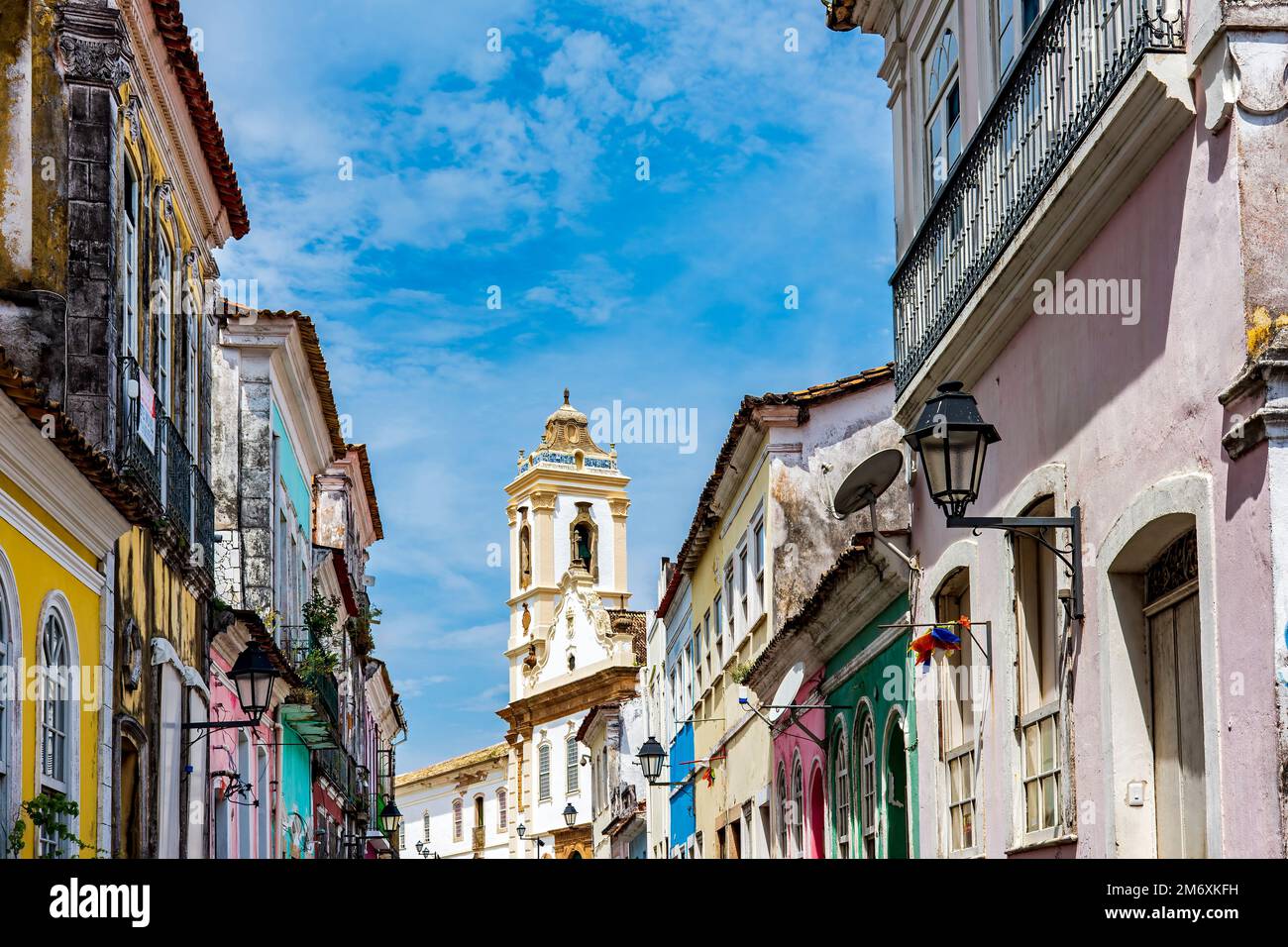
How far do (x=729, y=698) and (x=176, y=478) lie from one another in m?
11.1

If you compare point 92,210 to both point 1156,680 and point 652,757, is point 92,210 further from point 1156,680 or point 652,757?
point 652,757

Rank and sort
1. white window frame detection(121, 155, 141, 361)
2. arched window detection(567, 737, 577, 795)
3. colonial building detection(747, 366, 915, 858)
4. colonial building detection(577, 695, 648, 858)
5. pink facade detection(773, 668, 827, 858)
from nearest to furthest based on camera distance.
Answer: white window frame detection(121, 155, 141, 361)
colonial building detection(747, 366, 915, 858)
pink facade detection(773, 668, 827, 858)
colonial building detection(577, 695, 648, 858)
arched window detection(567, 737, 577, 795)

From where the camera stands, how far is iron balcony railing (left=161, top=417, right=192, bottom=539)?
13.9m

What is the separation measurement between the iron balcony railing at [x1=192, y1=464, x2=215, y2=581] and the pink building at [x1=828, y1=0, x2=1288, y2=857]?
6480 mm

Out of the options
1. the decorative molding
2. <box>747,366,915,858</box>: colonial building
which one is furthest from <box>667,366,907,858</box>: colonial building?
the decorative molding

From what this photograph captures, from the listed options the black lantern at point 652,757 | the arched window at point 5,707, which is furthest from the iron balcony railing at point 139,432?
the black lantern at point 652,757

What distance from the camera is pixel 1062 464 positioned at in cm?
864

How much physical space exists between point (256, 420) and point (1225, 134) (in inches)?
590

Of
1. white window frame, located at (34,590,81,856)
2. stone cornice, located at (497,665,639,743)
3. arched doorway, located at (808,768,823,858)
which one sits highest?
stone cornice, located at (497,665,639,743)

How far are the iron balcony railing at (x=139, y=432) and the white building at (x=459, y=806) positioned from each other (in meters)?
58.1

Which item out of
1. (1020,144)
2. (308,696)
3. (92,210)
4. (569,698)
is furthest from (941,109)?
(569,698)

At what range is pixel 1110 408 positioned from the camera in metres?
7.90

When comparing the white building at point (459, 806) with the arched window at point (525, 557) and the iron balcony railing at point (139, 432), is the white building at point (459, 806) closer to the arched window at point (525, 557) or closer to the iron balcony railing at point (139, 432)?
the arched window at point (525, 557)

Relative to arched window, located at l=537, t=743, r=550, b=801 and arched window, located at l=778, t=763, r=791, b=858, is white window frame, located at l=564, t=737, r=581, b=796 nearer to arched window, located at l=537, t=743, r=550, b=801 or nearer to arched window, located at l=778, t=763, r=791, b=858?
arched window, located at l=537, t=743, r=550, b=801
